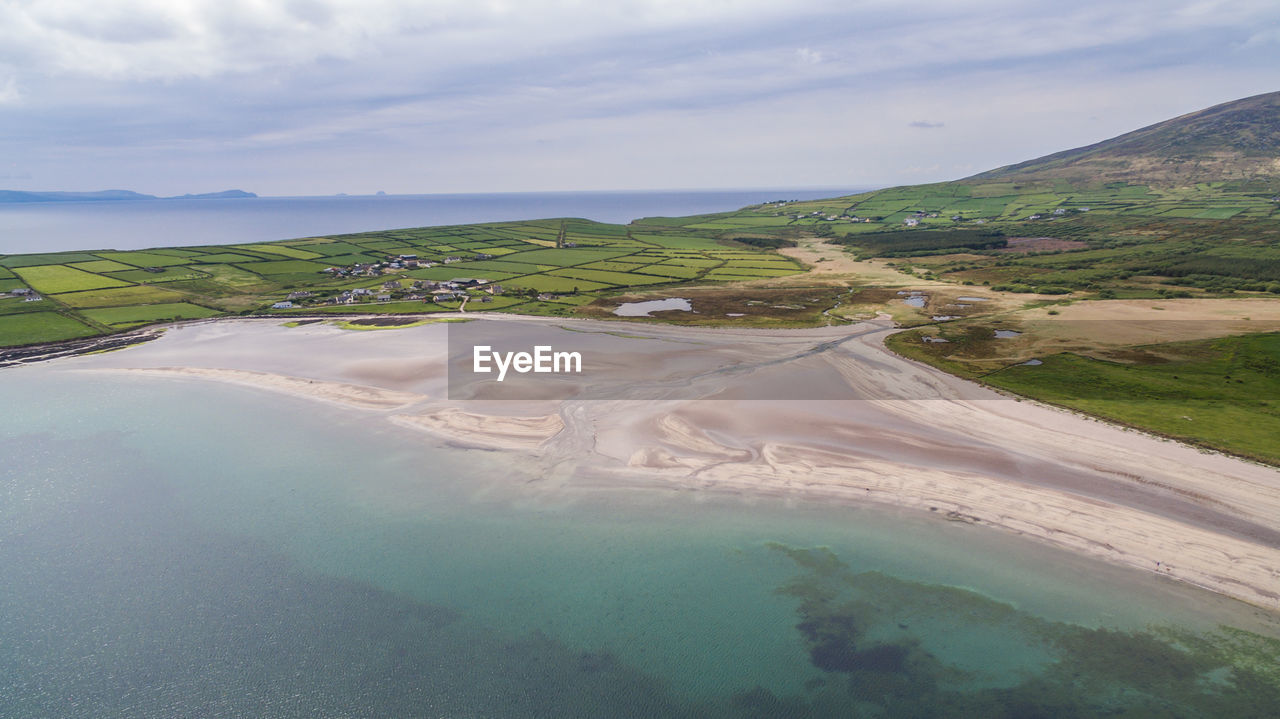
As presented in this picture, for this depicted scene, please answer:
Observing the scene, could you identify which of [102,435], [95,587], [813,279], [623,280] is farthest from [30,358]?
[813,279]

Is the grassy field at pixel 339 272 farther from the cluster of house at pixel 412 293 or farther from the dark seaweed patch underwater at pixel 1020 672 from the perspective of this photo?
the dark seaweed patch underwater at pixel 1020 672

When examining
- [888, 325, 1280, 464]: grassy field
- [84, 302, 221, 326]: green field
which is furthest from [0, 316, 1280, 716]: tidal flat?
[84, 302, 221, 326]: green field

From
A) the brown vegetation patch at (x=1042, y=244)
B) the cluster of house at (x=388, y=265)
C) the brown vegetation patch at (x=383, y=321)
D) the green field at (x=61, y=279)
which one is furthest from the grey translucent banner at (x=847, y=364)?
the brown vegetation patch at (x=1042, y=244)

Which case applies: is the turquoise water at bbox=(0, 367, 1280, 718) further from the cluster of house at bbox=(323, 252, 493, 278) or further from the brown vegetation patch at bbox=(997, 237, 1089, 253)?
the brown vegetation patch at bbox=(997, 237, 1089, 253)

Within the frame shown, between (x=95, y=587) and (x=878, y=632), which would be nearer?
(x=878, y=632)

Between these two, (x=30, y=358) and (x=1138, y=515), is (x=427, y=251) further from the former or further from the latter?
(x=1138, y=515)

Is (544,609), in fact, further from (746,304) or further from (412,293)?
(412,293)
